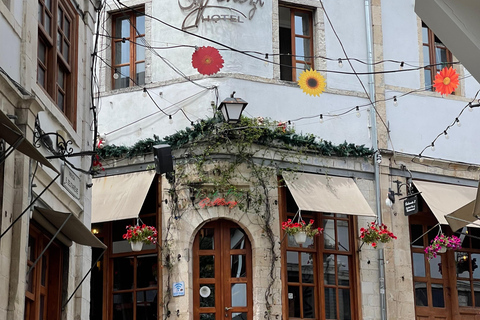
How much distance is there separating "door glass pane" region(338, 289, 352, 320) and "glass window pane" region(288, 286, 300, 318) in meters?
0.72

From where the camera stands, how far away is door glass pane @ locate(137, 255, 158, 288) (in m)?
13.3

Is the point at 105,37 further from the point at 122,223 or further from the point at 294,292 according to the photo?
the point at 294,292

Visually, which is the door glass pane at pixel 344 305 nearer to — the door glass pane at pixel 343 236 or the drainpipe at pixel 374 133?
the drainpipe at pixel 374 133

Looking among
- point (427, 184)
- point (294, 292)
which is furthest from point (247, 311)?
point (427, 184)

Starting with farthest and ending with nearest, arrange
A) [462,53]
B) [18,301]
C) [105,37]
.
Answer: [105,37], [18,301], [462,53]

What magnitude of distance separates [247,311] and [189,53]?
3912mm

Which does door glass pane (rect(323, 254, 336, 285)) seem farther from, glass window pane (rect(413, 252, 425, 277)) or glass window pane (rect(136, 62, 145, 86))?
glass window pane (rect(136, 62, 145, 86))

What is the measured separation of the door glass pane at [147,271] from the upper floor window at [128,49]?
9.01 feet

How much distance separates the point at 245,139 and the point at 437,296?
398cm

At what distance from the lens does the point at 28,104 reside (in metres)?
7.88

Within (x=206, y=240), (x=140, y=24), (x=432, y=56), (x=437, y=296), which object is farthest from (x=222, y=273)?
(x=432, y=56)

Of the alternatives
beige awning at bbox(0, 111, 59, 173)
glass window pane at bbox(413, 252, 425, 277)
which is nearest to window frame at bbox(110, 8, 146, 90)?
glass window pane at bbox(413, 252, 425, 277)

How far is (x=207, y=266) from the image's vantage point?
512 inches

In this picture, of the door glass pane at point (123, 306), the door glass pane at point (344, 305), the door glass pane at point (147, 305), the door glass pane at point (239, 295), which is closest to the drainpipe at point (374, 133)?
Result: the door glass pane at point (344, 305)
